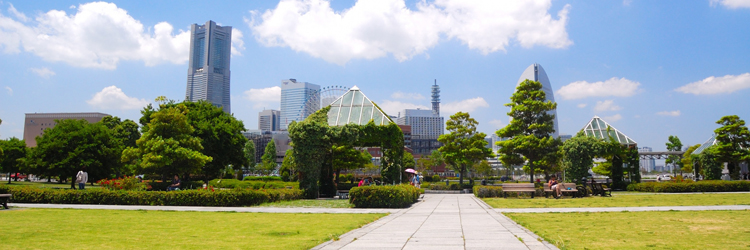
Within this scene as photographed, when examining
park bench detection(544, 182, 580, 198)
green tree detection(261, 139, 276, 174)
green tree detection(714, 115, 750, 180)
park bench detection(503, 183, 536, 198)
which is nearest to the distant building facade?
green tree detection(261, 139, 276, 174)

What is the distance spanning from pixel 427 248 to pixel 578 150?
28540 mm

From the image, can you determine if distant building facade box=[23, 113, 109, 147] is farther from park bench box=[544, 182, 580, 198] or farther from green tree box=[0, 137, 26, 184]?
park bench box=[544, 182, 580, 198]

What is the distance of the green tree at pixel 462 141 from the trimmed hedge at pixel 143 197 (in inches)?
926

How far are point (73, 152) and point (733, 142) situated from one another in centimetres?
5328

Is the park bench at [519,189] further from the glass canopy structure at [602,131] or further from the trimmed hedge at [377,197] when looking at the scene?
the glass canopy structure at [602,131]

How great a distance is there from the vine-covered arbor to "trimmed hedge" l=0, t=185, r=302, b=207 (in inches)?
182

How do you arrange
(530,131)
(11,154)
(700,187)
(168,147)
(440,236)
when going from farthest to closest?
(11,154) → (530,131) → (700,187) → (168,147) → (440,236)

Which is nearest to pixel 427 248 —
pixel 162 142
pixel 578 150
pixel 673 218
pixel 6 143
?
pixel 673 218

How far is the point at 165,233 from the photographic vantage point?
9000 mm

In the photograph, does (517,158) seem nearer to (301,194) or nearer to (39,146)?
(301,194)

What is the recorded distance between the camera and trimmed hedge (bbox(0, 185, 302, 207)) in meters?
17.6

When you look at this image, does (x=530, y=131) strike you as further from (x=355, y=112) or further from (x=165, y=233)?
(x=165, y=233)

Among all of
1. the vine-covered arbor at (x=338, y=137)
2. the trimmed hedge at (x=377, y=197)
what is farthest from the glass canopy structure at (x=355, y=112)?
the trimmed hedge at (x=377, y=197)

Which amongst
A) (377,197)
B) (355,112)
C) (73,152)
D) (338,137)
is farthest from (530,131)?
(73,152)
